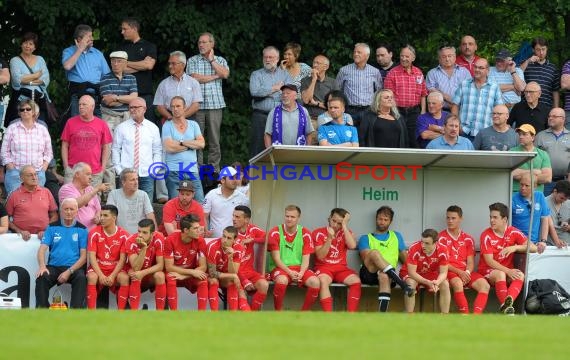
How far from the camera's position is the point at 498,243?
18.3m

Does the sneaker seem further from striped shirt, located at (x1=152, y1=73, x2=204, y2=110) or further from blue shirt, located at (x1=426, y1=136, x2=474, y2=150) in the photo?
striped shirt, located at (x1=152, y1=73, x2=204, y2=110)

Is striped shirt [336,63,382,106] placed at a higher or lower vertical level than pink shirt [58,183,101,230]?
higher

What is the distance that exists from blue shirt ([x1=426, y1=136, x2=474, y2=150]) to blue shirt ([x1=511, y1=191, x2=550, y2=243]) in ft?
3.71

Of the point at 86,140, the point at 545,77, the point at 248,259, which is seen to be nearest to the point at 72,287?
the point at 248,259

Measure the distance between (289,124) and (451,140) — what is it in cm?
237

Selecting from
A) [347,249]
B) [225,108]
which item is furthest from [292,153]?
[225,108]

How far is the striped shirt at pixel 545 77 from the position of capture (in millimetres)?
22484

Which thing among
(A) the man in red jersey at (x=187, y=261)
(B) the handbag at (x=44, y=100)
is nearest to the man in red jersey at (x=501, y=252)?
(A) the man in red jersey at (x=187, y=261)

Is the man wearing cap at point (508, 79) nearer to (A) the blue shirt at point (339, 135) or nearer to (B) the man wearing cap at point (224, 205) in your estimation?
(A) the blue shirt at point (339, 135)

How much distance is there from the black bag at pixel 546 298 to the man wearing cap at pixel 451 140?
2.55m

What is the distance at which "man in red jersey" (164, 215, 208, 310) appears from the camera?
17.3 m

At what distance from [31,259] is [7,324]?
5588 millimetres

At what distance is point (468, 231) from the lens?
19281mm

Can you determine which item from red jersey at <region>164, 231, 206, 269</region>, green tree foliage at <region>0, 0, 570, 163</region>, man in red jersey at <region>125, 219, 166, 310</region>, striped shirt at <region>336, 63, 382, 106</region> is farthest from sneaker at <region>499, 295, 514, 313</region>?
green tree foliage at <region>0, 0, 570, 163</region>
